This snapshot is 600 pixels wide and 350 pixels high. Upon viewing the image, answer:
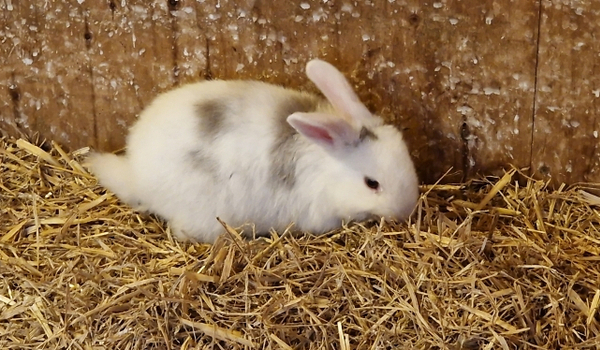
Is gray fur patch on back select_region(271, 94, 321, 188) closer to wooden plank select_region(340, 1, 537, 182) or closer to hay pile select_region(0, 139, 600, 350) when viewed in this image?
hay pile select_region(0, 139, 600, 350)

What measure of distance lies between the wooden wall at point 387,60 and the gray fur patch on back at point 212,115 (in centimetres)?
33

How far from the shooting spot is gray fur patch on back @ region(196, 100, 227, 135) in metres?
2.37

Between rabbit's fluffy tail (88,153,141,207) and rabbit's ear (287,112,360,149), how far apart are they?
0.72m

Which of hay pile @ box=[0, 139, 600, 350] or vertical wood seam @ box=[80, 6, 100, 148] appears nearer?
hay pile @ box=[0, 139, 600, 350]

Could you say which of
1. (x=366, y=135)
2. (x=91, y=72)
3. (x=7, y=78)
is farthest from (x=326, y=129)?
(x=7, y=78)

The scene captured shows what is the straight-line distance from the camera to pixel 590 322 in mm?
2023

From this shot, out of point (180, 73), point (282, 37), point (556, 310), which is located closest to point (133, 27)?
point (180, 73)

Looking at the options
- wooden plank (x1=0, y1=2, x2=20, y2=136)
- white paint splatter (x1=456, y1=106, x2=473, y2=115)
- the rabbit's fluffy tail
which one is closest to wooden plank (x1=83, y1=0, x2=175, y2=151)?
the rabbit's fluffy tail

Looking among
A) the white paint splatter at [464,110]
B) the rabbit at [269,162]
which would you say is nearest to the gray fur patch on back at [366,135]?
the rabbit at [269,162]

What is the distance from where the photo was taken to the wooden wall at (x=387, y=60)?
248 cm

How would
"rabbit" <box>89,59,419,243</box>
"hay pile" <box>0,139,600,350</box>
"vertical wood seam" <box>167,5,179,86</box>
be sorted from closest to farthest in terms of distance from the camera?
"hay pile" <box>0,139,600,350</box>, "rabbit" <box>89,59,419,243</box>, "vertical wood seam" <box>167,5,179,86</box>

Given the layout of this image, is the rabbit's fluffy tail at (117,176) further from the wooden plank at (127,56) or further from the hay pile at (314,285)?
the wooden plank at (127,56)

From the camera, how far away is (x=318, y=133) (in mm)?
2299

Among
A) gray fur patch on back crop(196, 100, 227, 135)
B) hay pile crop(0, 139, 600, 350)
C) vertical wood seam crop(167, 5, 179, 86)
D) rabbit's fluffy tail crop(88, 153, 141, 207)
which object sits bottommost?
hay pile crop(0, 139, 600, 350)
